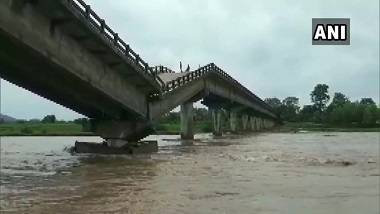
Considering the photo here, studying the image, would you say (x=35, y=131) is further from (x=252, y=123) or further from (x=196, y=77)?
(x=196, y=77)

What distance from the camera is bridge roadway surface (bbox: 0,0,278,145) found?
2208 centimetres

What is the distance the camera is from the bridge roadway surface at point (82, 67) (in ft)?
72.4

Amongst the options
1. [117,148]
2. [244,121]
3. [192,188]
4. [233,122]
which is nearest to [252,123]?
[244,121]

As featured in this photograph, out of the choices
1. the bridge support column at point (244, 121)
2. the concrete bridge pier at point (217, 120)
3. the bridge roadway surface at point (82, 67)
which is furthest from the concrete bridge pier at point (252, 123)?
the bridge roadway surface at point (82, 67)

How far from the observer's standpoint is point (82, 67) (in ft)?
89.4

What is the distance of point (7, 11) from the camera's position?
20109 mm

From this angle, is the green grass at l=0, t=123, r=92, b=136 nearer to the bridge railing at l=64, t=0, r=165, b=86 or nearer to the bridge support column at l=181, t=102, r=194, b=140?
the bridge support column at l=181, t=102, r=194, b=140

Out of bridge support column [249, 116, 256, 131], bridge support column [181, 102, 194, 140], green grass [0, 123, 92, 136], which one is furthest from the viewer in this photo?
bridge support column [249, 116, 256, 131]

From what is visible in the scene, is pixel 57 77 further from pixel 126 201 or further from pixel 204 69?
pixel 204 69

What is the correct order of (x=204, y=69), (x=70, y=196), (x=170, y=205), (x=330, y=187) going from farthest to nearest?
(x=204, y=69) < (x=330, y=187) < (x=70, y=196) < (x=170, y=205)

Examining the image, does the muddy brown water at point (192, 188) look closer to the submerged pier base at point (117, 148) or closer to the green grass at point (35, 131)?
the submerged pier base at point (117, 148)

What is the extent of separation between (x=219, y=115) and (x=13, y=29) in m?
66.5

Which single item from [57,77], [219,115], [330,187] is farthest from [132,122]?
[219,115]

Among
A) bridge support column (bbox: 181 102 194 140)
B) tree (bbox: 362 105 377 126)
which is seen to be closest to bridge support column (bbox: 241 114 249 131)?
bridge support column (bbox: 181 102 194 140)
